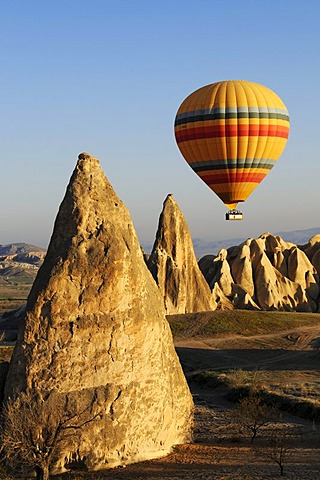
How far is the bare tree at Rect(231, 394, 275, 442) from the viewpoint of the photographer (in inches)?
1022

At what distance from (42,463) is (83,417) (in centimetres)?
178

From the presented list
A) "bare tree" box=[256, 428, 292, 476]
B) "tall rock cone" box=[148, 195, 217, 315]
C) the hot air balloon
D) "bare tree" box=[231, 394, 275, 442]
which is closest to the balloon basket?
the hot air balloon

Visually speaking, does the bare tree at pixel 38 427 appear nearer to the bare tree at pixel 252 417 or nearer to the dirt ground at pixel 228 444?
the dirt ground at pixel 228 444

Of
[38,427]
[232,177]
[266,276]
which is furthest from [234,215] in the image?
[38,427]

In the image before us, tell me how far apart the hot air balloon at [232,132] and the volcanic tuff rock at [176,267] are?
11378 millimetres

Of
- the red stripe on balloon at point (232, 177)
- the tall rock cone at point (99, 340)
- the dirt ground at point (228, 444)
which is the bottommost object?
the dirt ground at point (228, 444)

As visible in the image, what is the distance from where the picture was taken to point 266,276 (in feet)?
237

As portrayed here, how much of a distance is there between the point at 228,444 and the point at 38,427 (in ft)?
26.5

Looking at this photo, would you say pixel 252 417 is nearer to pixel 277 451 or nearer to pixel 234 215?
pixel 277 451

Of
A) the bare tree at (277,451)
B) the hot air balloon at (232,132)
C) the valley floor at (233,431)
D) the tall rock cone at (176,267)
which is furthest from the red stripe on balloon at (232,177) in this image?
the bare tree at (277,451)

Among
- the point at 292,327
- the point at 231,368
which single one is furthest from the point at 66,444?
the point at 292,327

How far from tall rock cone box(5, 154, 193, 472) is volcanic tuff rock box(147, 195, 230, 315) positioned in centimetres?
4030

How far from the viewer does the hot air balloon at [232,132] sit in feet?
161

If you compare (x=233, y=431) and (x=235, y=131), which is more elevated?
(x=235, y=131)
